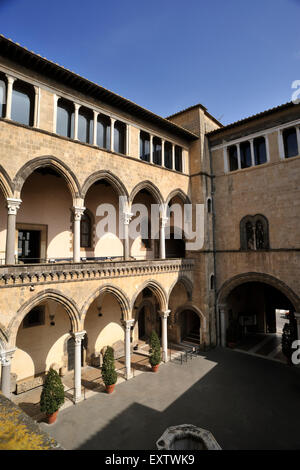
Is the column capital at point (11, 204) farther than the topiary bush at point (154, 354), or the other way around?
the topiary bush at point (154, 354)

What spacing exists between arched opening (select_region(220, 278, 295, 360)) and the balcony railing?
593cm

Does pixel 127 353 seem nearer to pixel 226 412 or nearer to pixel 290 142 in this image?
pixel 226 412

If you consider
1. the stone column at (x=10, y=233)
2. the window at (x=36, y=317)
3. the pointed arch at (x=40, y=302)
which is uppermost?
the stone column at (x=10, y=233)


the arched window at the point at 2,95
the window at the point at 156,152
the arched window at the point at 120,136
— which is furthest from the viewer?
the window at the point at 156,152

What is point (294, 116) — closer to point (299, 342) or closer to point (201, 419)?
point (299, 342)

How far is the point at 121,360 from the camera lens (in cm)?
1563

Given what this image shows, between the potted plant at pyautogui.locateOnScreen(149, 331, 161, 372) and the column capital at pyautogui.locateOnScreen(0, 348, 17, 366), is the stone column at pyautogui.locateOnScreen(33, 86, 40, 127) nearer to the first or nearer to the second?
the column capital at pyautogui.locateOnScreen(0, 348, 17, 366)

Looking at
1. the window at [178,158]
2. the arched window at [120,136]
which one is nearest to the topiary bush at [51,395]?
the arched window at [120,136]

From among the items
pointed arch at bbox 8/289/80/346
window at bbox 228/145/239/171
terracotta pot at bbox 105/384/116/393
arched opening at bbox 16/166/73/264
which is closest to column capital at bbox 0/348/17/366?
pointed arch at bbox 8/289/80/346

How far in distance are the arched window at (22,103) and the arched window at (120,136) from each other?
4337 mm

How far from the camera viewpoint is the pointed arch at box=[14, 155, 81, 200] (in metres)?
9.98

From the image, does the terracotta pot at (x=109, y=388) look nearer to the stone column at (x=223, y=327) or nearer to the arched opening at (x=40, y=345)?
the arched opening at (x=40, y=345)

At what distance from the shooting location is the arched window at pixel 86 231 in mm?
15431

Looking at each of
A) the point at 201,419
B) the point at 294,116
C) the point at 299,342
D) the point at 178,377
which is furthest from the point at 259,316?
the point at 294,116
